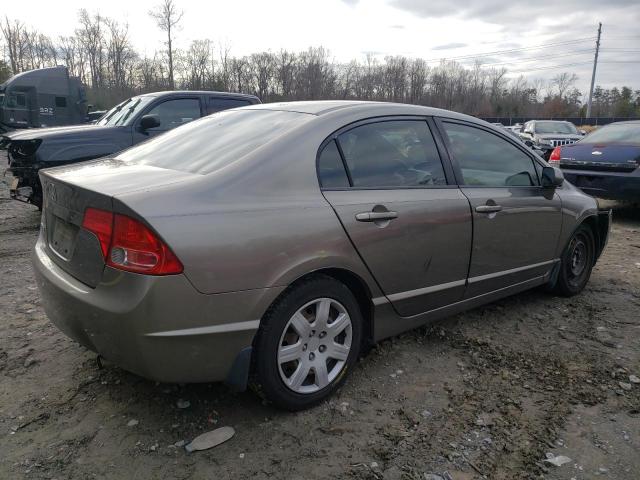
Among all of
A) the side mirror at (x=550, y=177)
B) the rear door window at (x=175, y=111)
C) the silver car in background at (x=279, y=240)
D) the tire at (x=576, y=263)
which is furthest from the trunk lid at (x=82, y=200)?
the rear door window at (x=175, y=111)

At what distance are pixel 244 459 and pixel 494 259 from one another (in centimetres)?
219

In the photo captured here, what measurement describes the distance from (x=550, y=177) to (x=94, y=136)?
5525 mm

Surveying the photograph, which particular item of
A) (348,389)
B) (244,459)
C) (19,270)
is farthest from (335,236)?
(19,270)

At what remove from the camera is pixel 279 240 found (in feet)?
7.93

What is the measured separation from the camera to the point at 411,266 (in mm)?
3045

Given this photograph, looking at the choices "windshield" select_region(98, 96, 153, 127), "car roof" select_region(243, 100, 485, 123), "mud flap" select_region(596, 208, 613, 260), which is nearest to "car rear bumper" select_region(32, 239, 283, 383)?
"car roof" select_region(243, 100, 485, 123)

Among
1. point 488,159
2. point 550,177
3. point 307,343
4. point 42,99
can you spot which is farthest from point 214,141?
point 42,99

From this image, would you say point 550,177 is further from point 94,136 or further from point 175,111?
point 175,111

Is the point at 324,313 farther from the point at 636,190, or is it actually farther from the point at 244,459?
the point at 636,190

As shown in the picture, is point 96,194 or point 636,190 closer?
point 96,194

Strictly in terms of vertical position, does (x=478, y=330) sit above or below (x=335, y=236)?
below

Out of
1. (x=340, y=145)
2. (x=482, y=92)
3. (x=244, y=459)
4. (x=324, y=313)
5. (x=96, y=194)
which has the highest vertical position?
(x=482, y=92)

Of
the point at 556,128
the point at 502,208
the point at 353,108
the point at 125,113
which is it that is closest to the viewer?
the point at 353,108

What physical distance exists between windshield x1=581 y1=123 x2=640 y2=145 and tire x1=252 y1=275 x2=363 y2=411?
272 inches
